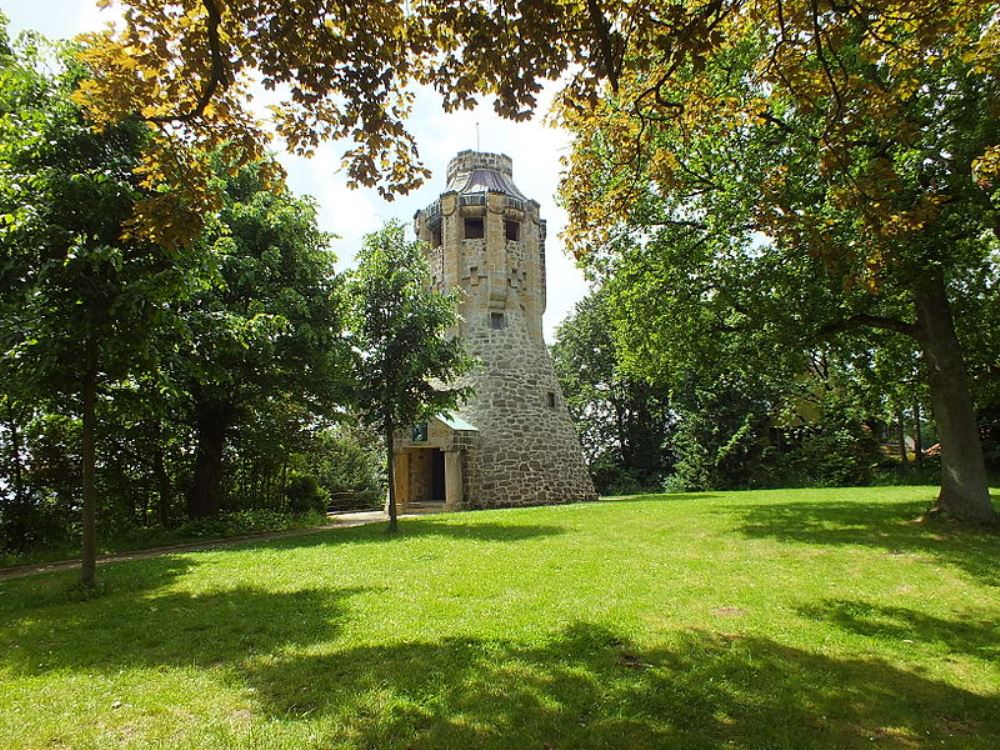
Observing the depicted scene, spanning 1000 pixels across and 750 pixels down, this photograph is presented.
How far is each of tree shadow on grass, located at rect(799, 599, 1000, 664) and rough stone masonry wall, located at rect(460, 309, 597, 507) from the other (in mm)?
16410

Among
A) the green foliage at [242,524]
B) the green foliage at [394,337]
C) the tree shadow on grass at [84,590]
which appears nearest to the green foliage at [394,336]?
the green foliage at [394,337]

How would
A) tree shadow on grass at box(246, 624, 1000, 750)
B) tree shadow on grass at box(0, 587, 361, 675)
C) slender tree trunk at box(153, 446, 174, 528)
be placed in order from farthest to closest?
slender tree trunk at box(153, 446, 174, 528), tree shadow on grass at box(0, 587, 361, 675), tree shadow on grass at box(246, 624, 1000, 750)

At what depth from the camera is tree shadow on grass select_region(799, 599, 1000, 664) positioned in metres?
4.93

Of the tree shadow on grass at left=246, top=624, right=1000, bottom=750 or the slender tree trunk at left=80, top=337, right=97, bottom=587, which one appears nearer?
the tree shadow on grass at left=246, top=624, right=1000, bottom=750

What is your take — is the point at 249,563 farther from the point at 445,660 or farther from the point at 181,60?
the point at 181,60

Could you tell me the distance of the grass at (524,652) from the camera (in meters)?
3.53

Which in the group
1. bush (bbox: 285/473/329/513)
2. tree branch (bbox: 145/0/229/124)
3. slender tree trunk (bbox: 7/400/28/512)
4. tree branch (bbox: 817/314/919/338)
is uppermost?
tree branch (bbox: 145/0/229/124)

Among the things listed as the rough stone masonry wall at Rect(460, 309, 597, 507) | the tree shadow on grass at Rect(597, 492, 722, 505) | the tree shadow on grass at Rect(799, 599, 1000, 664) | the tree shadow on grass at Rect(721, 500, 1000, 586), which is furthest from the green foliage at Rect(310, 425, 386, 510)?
the tree shadow on grass at Rect(799, 599, 1000, 664)

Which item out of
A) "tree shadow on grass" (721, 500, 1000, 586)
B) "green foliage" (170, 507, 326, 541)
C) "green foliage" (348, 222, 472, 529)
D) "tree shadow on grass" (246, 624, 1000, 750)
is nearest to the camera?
"tree shadow on grass" (246, 624, 1000, 750)

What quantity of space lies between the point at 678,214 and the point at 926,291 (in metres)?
5.02

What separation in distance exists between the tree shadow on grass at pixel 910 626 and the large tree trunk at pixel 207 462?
13747mm

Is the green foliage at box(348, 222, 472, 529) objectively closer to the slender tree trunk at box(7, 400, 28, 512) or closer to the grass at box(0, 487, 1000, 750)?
the grass at box(0, 487, 1000, 750)

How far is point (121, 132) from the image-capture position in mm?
7355

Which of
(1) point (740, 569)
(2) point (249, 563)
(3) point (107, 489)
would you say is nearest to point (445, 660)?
(1) point (740, 569)
